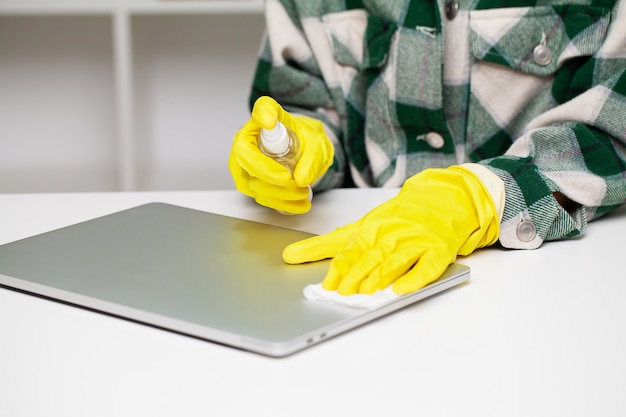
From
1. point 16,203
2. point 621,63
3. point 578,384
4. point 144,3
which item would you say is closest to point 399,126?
point 621,63

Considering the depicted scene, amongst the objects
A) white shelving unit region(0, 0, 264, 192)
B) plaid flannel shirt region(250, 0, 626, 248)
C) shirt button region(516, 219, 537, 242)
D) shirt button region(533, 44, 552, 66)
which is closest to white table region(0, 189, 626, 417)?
shirt button region(516, 219, 537, 242)

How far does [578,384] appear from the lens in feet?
1.94

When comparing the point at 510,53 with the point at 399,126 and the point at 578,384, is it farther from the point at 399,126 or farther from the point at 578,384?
the point at 578,384

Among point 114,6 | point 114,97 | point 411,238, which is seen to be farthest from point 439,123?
point 114,97

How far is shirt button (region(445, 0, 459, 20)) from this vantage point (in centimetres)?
125

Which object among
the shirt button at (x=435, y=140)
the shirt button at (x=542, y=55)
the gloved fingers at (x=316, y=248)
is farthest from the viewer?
the shirt button at (x=435, y=140)

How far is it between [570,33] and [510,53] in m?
0.10

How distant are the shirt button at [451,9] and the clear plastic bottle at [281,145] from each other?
0.42 m

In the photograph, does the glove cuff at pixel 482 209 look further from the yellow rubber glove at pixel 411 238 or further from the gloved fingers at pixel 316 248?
the gloved fingers at pixel 316 248

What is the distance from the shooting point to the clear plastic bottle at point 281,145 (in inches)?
36.4

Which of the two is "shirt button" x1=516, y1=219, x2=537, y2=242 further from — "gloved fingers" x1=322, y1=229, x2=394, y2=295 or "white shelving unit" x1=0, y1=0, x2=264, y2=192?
A: "white shelving unit" x1=0, y1=0, x2=264, y2=192

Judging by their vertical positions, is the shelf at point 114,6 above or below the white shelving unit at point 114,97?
above

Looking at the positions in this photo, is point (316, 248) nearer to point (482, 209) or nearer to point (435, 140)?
point (482, 209)

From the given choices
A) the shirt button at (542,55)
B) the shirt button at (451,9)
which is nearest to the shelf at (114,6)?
the shirt button at (451,9)
